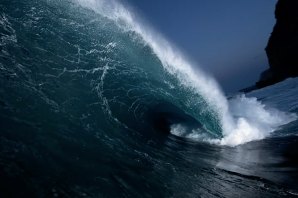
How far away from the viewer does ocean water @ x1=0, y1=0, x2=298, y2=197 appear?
5.32 meters

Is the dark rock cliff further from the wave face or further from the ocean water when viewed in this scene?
the ocean water

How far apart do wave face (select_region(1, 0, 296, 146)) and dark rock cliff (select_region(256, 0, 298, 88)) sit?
43954 millimetres

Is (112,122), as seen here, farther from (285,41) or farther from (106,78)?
(285,41)

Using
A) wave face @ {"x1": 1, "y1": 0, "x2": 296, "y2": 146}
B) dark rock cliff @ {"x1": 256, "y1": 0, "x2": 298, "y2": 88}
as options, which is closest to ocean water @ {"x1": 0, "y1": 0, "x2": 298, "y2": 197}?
wave face @ {"x1": 1, "y1": 0, "x2": 296, "y2": 146}

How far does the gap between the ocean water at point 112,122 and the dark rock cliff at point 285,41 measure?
4612 centimetres

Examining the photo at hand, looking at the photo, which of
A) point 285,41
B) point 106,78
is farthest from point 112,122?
point 285,41

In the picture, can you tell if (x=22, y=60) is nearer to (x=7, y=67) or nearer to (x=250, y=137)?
(x=7, y=67)

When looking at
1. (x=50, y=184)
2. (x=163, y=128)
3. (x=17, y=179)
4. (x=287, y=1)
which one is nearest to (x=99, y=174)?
(x=50, y=184)

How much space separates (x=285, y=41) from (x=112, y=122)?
57.8 meters

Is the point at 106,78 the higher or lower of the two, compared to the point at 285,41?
lower

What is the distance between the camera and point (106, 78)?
34.0 ft

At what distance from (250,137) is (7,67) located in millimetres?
10362

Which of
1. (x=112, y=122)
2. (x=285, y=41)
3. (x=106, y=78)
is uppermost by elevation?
(x=285, y=41)

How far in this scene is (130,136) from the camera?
8.84 m
